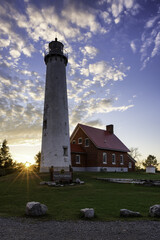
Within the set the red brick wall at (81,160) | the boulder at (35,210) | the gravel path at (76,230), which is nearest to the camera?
the gravel path at (76,230)

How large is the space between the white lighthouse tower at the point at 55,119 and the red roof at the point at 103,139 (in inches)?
425

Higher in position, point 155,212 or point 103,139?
point 103,139

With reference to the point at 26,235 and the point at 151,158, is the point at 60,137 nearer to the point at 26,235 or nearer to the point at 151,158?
the point at 26,235

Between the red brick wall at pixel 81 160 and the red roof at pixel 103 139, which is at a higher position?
the red roof at pixel 103 139

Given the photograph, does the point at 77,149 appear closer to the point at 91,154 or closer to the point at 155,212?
the point at 91,154

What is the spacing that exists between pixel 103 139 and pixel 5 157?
2074 cm

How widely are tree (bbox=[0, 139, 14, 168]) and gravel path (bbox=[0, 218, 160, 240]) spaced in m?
37.3

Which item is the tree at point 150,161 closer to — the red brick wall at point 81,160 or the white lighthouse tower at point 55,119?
the red brick wall at point 81,160

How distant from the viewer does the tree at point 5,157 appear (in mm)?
41531

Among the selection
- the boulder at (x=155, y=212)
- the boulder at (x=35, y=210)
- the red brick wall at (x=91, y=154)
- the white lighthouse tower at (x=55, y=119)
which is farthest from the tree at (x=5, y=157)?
the boulder at (x=155, y=212)

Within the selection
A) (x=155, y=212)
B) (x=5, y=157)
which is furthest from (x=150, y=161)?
(x=155, y=212)

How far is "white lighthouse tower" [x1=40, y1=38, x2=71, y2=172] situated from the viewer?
25969mm

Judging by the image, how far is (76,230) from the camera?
224 inches

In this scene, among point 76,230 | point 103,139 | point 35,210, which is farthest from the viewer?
point 103,139
